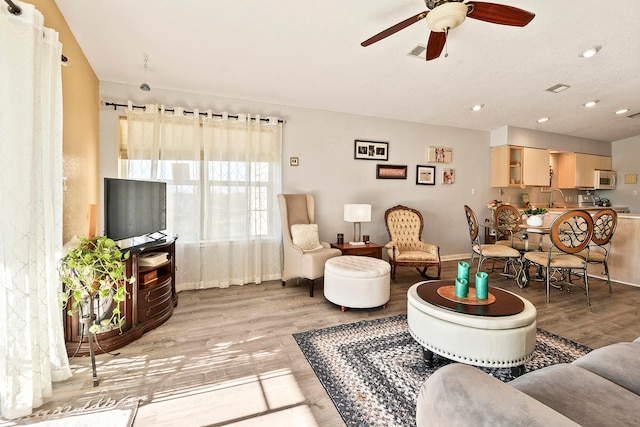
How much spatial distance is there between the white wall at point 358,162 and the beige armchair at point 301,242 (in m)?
0.35

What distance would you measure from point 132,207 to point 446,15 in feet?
9.58

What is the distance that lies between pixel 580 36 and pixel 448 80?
121cm

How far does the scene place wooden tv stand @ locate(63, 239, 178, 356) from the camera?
6.98 ft

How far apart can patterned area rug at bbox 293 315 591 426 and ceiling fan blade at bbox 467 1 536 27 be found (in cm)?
232

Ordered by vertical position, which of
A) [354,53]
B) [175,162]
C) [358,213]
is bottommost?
[358,213]

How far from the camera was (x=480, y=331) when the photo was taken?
174 cm

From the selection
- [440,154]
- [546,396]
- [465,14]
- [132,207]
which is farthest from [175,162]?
[440,154]

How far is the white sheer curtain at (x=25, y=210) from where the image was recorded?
57.5 inches

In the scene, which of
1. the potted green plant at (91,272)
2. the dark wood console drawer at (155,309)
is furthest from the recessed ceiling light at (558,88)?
the dark wood console drawer at (155,309)

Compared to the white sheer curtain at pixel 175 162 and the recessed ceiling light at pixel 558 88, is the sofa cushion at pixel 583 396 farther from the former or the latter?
the recessed ceiling light at pixel 558 88

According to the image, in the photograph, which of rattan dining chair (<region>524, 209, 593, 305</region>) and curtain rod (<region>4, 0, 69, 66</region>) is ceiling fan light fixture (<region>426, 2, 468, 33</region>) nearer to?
curtain rod (<region>4, 0, 69, 66</region>)

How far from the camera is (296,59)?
2988 mm

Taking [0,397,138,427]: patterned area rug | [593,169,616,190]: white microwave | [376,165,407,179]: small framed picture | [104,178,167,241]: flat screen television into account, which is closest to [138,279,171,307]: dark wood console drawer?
[104,178,167,241]: flat screen television

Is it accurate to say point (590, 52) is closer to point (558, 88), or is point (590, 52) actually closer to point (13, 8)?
point (558, 88)
